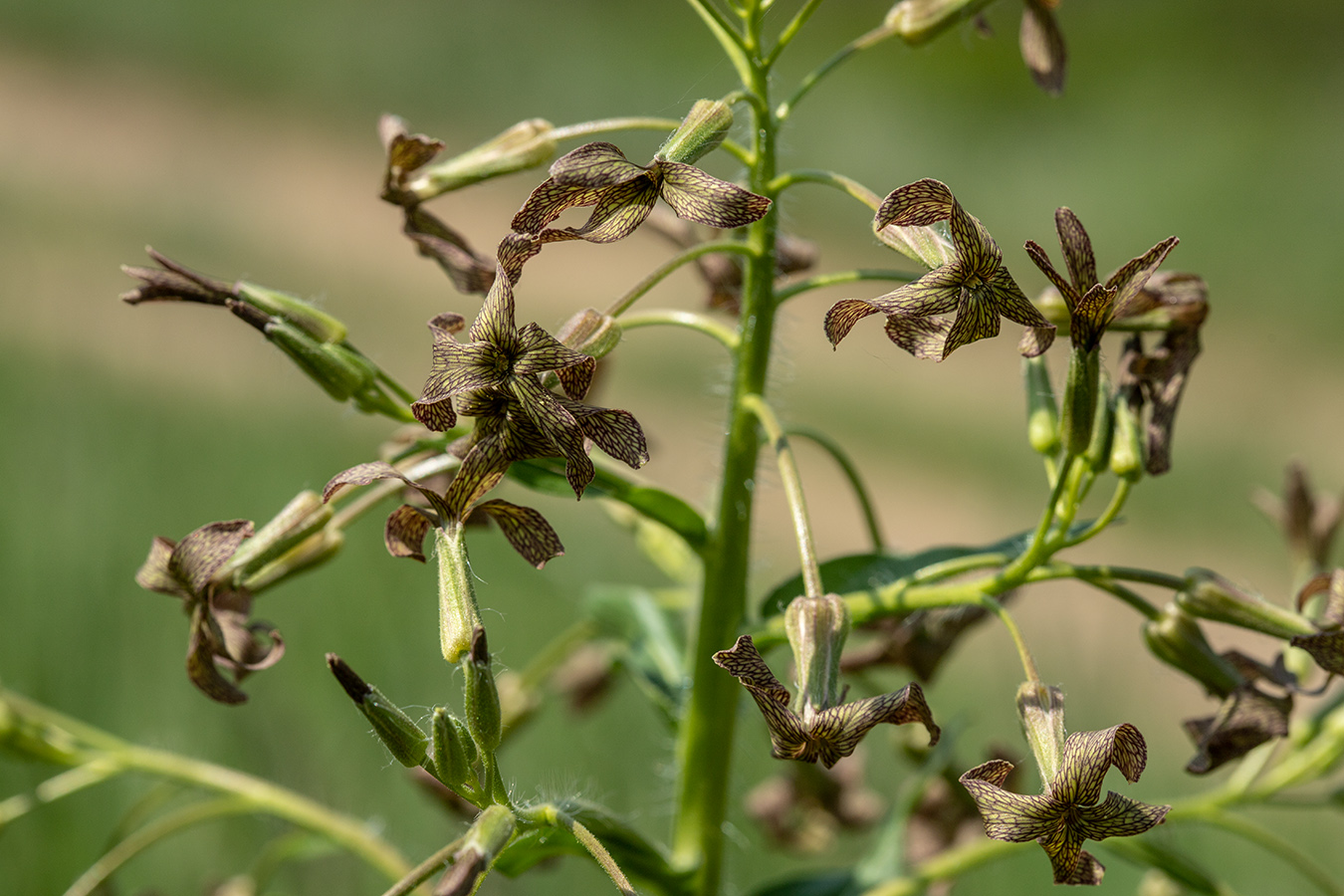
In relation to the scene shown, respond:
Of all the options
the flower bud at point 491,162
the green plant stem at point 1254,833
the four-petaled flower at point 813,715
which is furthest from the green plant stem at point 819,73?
the green plant stem at point 1254,833

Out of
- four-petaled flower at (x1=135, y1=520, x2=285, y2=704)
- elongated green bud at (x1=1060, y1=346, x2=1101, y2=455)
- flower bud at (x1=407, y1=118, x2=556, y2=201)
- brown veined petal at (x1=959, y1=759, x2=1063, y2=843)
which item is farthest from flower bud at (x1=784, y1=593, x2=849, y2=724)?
flower bud at (x1=407, y1=118, x2=556, y2=201)

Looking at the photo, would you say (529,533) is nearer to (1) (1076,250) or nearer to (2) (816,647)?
(2) (816,647)

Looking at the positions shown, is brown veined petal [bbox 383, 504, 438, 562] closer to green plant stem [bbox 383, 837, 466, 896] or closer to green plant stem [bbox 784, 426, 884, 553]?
green plant stem [bbox 383, 837, 466, 896]

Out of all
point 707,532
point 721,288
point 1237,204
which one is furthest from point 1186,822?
point 1237,204

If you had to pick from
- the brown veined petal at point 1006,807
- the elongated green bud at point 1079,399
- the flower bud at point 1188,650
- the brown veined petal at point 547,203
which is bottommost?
the brown veined petal at point 1006,807

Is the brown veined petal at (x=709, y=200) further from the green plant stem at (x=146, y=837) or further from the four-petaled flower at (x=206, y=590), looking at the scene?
the green plant stem at (x=146, y=837)

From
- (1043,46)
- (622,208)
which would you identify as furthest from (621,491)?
(1043,46)
